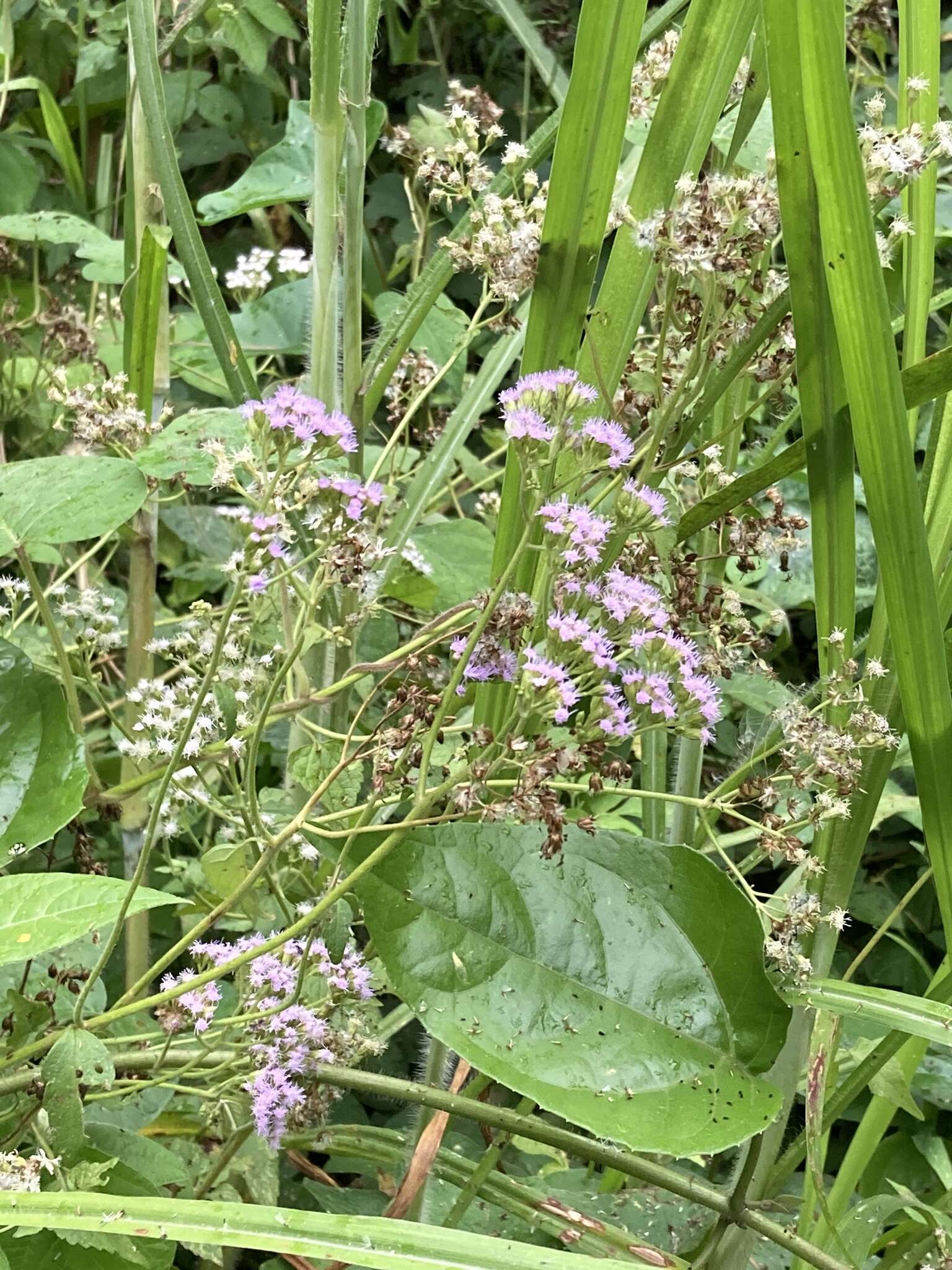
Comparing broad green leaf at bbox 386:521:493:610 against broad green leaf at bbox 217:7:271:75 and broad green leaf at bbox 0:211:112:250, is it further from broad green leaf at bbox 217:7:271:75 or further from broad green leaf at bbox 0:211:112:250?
broad green leaf at bbox 217:7:271:75

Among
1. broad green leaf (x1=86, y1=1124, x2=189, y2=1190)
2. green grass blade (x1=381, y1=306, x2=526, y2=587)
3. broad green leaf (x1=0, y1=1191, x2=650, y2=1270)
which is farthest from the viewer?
green grass blade (x1=381, y1=306, x2=526, y2=587)

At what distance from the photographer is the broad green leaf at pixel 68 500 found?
63 centimetres

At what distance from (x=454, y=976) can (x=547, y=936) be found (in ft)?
0.19

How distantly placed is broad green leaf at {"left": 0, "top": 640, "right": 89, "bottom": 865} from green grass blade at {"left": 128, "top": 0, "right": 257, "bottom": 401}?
227 millimetres

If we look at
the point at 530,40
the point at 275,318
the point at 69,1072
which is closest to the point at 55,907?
the point at 69,1072

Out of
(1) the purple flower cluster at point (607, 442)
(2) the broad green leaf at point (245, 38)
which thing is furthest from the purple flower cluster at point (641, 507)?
(2) the broad green leaf at point (245, 38)

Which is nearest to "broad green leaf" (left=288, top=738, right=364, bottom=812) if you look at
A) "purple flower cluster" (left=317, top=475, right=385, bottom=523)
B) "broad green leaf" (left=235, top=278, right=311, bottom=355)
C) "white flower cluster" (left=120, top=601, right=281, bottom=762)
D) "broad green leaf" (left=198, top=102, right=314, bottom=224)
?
"white flower cluster" (left=120, top=601, right=281, bottom=762)

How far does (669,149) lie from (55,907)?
47cm

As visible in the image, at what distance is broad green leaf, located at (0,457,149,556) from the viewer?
629 millimetres

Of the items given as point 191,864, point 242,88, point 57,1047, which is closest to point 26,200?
point 242,88

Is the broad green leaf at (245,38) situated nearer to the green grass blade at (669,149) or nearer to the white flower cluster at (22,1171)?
the green grass blade at (669,149)

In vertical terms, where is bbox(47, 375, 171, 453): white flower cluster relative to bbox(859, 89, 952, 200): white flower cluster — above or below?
below

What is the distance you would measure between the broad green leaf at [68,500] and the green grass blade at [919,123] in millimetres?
457

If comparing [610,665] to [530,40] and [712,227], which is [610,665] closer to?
[712,227]
